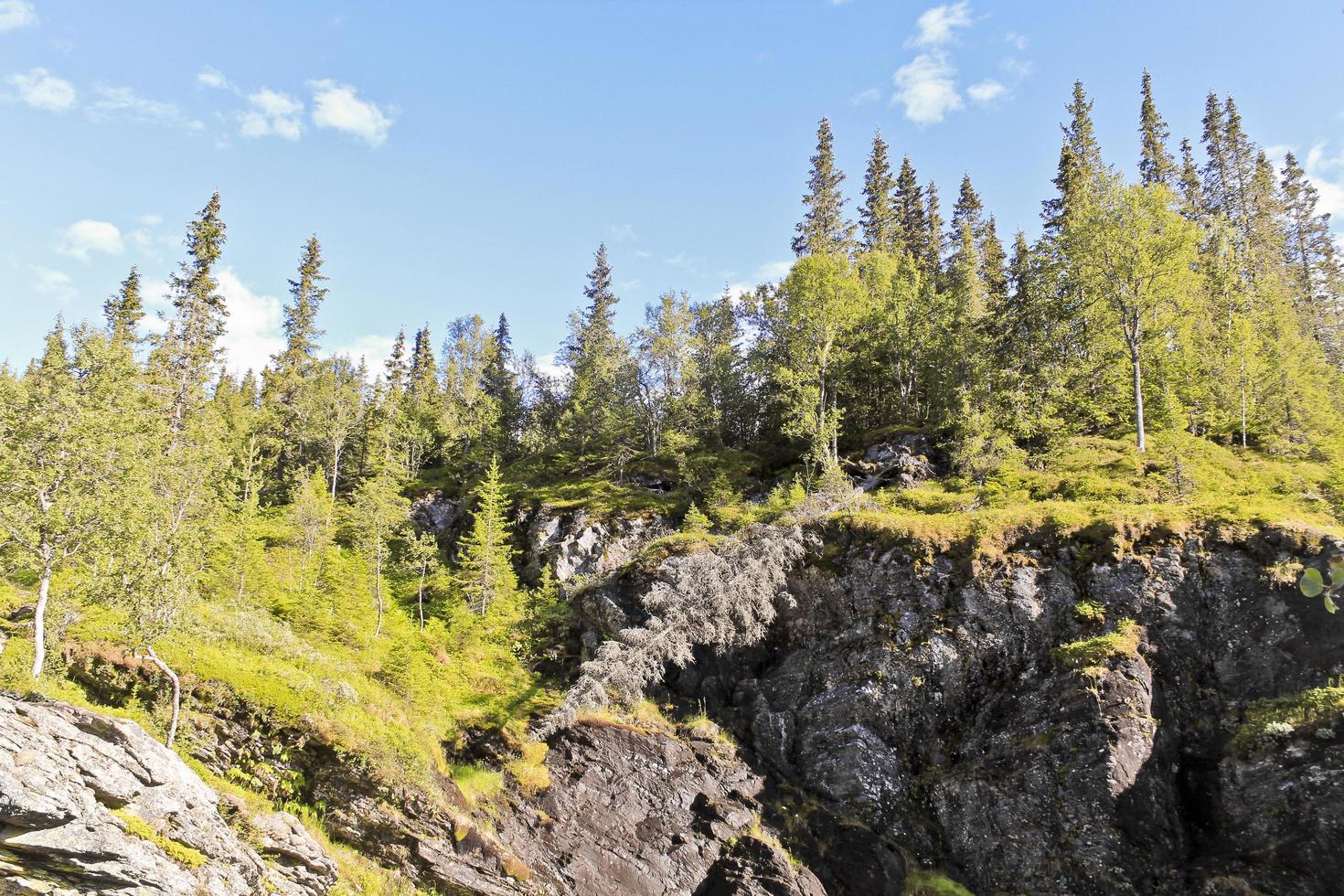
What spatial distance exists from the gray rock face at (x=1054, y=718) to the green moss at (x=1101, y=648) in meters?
0.24

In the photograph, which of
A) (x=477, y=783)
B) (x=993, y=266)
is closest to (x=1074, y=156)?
(x=993, y=266)

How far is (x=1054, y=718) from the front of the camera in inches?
714

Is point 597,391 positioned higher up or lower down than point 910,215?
lower down

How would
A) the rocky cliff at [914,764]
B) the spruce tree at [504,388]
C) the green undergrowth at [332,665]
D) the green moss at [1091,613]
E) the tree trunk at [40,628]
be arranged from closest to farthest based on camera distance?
the rocky cliff at [914,764]
the tree trunk at [40,628]
the green undergrowth at [332,665]
the green moss at [1091,613]
the spruce tree at [504,388]

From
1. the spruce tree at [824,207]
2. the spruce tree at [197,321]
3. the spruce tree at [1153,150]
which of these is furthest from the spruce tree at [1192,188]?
the spruce tree at [197,321]

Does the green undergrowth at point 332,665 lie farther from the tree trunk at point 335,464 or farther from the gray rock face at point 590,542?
the tree trunk at point 335,464

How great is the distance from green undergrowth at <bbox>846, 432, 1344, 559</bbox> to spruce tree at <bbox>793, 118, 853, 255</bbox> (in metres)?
26.6

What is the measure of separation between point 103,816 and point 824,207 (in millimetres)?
52679

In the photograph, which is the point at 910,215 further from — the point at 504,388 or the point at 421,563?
the point at 421,563

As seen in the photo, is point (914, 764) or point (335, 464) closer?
point (914, 764)

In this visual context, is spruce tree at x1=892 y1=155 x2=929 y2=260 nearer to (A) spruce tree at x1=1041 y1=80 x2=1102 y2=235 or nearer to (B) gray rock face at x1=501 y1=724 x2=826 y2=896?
(A) spruce tree at x1=1041 y1=80 x2=1102 y2=235

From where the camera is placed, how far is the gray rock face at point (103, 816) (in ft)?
36.3

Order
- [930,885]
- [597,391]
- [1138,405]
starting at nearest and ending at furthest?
[930,885]
[1138,405]
[597,391]

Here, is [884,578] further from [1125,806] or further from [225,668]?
[225,668]
